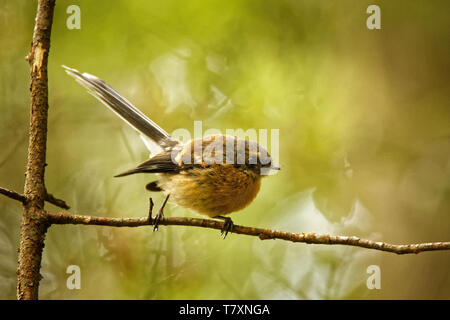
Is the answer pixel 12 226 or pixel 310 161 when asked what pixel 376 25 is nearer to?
pixel 310 161

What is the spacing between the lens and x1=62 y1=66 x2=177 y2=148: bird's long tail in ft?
7.97

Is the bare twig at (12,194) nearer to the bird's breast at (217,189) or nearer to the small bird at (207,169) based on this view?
the small bird at (207,169)

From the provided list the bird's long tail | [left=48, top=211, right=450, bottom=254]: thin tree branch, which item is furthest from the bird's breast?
[left=48, top=211, right=450, bottom=254]: thin tree branch

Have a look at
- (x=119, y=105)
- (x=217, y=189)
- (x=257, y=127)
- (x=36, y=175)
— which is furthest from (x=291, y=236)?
(x=257, y=127)

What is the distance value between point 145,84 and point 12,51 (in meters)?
1.10

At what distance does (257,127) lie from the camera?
11.2ft

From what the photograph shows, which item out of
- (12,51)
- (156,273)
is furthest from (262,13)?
(156,273)

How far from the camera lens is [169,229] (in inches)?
140

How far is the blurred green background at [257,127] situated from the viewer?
3.40m

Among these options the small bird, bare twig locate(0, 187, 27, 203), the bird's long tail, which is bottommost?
bare twig locate(0, 187, 27, 203)

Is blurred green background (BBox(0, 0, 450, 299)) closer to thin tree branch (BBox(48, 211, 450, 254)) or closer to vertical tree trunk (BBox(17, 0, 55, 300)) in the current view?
thin tree branch (BBox(48, 211, 450, 254))

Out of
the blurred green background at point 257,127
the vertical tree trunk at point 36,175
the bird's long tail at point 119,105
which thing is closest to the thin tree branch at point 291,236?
the vertical tree trunk at point 36,175

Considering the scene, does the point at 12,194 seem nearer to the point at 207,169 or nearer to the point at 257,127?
the point at 207,169

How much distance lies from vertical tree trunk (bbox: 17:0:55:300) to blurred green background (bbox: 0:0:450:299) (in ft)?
5.20
